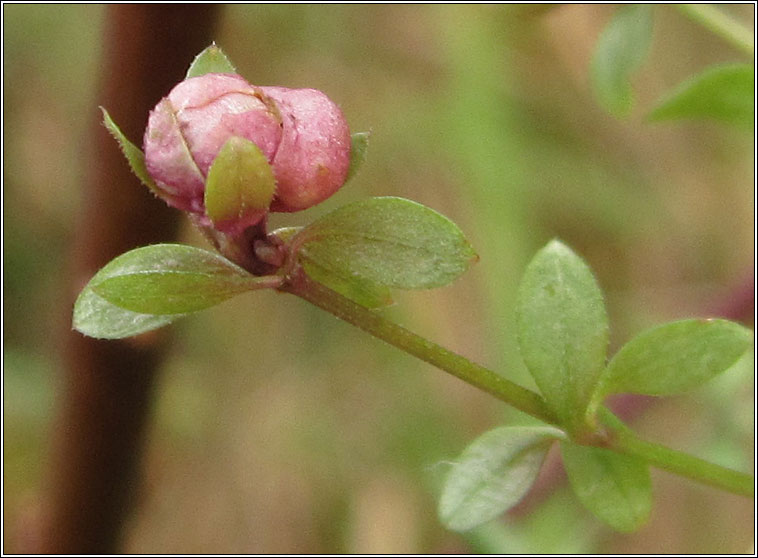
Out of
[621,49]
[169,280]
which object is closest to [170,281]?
[169,280]

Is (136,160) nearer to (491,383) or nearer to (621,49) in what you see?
(491,383)

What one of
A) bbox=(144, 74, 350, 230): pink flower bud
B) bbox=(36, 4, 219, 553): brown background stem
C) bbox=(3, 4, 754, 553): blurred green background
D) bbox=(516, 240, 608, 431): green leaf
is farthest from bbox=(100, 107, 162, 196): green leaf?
bbox=(3, 4, 754, 553): blurred green background

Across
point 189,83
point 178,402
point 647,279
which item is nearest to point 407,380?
point 178,402

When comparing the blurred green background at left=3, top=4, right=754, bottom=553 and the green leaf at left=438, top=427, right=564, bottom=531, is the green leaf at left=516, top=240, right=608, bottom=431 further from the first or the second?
the blurred green background at left=3, top=4, right=754, bottom=553

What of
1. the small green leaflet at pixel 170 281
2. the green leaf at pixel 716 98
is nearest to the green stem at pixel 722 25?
the green leaf at pixel 716 98

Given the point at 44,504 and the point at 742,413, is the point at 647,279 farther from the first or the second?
the point at 44,504

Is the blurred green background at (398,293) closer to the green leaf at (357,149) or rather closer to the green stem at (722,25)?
the green stem at (722,25)
